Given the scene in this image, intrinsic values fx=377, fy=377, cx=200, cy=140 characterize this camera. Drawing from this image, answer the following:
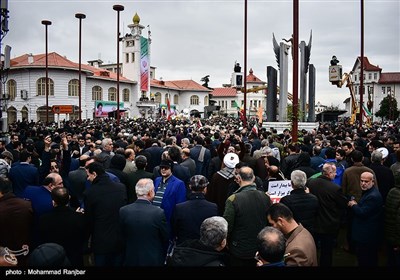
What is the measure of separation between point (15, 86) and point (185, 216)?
2211 inches

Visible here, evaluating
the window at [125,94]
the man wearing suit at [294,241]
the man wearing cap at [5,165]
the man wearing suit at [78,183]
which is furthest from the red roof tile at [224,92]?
the man wearing suit at [294,241]

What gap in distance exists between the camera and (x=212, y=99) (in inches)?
4449

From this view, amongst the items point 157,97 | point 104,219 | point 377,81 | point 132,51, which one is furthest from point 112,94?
point 104,219

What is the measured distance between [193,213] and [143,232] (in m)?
0.68

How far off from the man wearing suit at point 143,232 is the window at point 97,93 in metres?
60.2

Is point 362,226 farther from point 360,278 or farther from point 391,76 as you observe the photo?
point 391,76

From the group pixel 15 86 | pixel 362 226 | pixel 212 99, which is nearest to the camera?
pixel 362 226

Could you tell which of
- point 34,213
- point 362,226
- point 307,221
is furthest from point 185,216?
point 362,226

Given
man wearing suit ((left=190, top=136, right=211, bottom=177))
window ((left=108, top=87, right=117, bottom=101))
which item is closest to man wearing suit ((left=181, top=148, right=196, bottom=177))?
man wearing suit ((left=190, top=136, right=211, bottom=177))

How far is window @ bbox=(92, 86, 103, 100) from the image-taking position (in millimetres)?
62312

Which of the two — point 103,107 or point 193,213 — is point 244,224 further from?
point 103,107

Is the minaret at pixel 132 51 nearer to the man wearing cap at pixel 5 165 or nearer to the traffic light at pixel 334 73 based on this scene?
the traffic light at pixel 334 73

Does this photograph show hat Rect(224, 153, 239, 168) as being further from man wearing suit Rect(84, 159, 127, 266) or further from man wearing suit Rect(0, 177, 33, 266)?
man wearing suit Rect(0, 177, 33, 266)

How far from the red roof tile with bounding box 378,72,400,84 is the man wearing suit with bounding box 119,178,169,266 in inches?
3454
